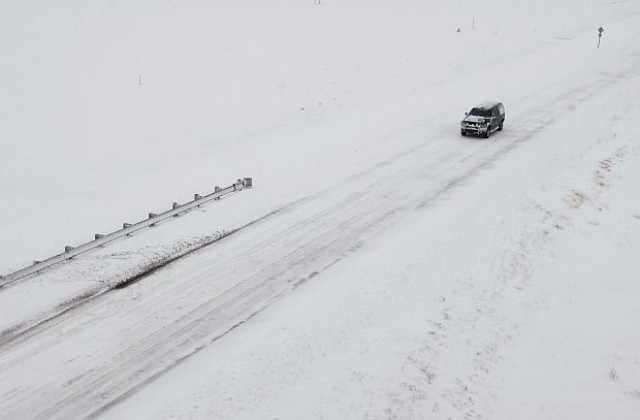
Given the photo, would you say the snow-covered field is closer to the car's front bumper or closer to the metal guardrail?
the metal guardrail

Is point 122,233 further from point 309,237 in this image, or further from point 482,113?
point 482,113

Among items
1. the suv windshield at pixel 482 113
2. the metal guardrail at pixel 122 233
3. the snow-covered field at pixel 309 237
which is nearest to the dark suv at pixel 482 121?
the suv windshield at pixel 482 113

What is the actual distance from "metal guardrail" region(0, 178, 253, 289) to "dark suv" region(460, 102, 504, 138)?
11.0 m

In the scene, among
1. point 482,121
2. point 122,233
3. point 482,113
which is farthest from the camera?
point 482,113

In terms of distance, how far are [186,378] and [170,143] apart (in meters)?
16.2

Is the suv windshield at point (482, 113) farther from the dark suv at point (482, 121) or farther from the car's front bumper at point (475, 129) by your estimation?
the car's front bumper at point (475, 129)

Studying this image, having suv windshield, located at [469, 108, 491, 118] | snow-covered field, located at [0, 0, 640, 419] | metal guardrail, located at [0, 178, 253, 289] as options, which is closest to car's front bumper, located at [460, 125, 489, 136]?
snow-covered field, located at [0, 0, 640, 419]

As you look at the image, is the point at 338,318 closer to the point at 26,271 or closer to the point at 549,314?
the point at 549,314

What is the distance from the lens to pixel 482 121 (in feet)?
82.4

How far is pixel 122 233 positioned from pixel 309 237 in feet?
17.6

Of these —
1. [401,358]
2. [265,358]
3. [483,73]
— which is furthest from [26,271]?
[483,73]

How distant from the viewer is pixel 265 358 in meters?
10.8

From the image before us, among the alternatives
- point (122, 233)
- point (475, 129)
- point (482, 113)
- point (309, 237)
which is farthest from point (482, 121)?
point (122, 233)

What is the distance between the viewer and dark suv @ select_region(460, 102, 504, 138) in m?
25.1
